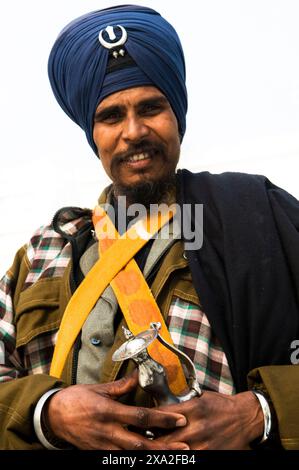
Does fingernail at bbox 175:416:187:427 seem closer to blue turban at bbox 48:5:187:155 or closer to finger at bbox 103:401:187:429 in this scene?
finger at bbox 103:401:187:429

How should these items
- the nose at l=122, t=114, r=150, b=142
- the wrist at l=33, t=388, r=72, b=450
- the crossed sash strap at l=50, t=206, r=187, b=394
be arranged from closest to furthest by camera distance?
the wrist at l=33, t=388, r=72, b=450 < the crossed sash strap at l=50, t=206, r=187, b=394 < the nose at l=122, t=114, r=150, b=142

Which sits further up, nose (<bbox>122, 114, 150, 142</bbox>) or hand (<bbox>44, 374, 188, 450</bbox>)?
nose (<bbox>122, 114, 150, 142</bbox>)

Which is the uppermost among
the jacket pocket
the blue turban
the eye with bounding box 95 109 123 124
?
the blue turban

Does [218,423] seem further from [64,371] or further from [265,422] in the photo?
[64,371]

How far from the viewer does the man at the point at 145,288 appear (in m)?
2.05

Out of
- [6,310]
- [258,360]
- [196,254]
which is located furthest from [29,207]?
[258,360]

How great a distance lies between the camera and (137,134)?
244 cm

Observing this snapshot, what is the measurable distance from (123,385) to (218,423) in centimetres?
25

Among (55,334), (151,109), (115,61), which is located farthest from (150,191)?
(55,334)

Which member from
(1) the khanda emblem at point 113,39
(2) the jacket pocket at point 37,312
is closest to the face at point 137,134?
(1) the khanda emblem at point 113,39

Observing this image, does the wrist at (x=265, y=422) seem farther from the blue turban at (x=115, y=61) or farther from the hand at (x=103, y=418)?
the blue turban at (x=115, y=61)

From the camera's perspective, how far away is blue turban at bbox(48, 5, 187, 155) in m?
2.48

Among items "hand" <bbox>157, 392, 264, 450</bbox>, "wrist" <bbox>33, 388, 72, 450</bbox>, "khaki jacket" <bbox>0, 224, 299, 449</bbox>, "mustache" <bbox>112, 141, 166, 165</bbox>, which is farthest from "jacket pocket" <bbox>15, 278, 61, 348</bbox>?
"hand" <bbox>157, 392, 264, 450</bbox>
